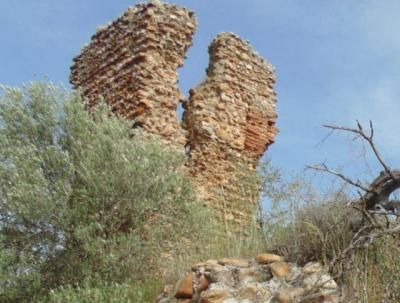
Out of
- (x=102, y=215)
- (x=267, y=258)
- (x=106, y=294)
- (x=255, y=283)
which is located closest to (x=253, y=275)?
(x=255, y=283)

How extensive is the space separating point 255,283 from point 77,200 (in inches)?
126

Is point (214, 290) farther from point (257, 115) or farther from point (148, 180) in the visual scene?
point (257, 115)

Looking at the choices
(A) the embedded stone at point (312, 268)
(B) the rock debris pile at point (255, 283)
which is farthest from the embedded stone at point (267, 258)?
(A) the embedded stone at point (312, 268)

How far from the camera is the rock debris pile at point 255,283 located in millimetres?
6885

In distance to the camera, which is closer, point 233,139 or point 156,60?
point 156,60

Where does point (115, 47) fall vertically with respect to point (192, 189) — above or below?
above

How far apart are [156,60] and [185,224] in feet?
10.8

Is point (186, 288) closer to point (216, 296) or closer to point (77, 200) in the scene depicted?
point (216, 296)

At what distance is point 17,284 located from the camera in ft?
29.3

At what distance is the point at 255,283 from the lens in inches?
288

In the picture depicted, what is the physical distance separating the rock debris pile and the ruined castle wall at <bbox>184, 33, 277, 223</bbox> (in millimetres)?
3311

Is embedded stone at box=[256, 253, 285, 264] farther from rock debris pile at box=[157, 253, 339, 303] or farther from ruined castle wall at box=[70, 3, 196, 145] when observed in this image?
ruined castle wall at box=[70, 3, 196, 145]

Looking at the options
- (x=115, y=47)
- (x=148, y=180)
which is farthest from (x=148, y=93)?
(x=148, y=180)

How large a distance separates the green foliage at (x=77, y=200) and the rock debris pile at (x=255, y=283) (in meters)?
1.13
